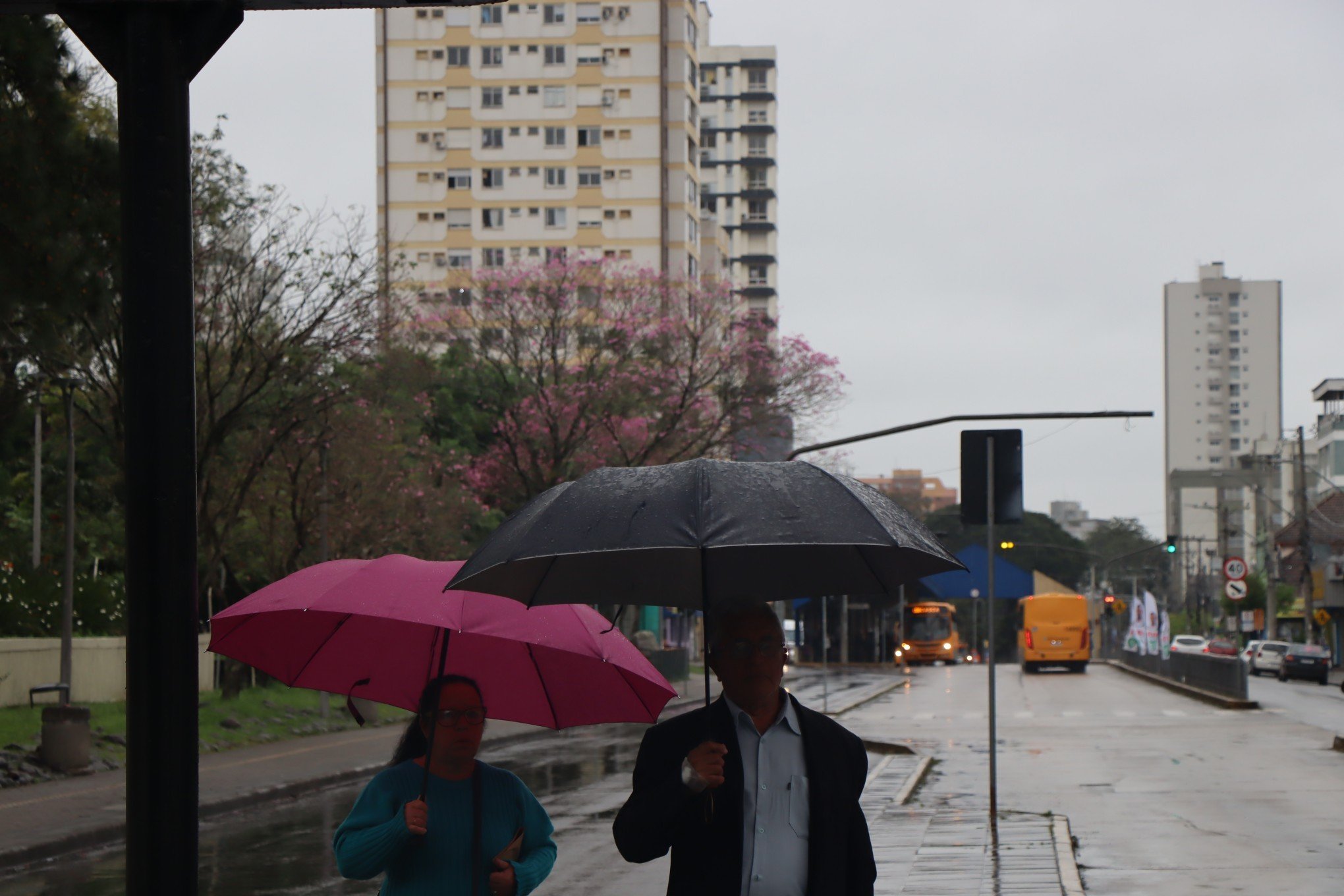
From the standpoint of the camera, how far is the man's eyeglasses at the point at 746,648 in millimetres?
4031

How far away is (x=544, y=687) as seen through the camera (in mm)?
5273

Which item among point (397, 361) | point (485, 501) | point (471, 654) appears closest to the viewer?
point (471, 654)

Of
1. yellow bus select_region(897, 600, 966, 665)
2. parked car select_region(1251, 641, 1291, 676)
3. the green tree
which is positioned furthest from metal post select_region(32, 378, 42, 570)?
yellow bus select_region(897, 600, 966, 665)

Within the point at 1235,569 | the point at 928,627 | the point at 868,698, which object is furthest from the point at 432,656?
the point at 928,627

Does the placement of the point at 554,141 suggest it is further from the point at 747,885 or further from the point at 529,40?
the point at 747,885

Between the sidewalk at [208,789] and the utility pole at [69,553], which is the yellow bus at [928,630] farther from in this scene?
the utility pole at [69,553]

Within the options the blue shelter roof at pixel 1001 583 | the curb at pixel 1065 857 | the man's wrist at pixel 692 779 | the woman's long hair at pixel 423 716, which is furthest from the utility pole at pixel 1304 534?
the man's wrist at pixel 692 779

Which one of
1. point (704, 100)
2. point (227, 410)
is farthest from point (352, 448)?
point (704, 100)

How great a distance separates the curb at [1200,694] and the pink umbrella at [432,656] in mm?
31807

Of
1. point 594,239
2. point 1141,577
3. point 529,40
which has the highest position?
point 529,40

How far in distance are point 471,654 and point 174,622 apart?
1558mm

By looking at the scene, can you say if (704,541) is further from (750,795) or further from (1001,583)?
(1001,583)

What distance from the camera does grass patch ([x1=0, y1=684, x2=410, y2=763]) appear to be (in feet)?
70.8

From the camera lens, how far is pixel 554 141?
8881 centimetres
